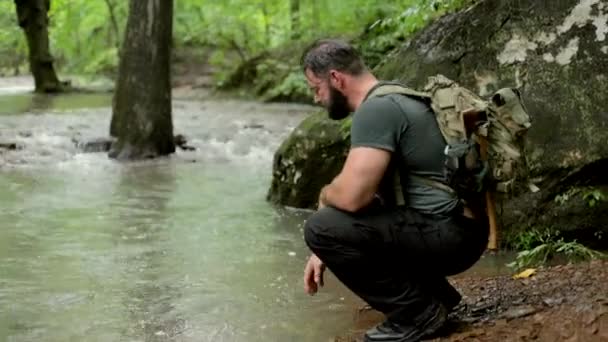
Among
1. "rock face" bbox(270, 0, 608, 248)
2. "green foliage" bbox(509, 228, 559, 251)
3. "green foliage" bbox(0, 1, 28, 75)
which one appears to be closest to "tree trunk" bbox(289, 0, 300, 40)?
"green foliage" bbox(0, 1, 28, 75)

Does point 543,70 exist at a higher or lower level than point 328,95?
lower

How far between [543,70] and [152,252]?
3.26m

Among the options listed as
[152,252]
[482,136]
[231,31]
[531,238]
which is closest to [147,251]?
[152,252]

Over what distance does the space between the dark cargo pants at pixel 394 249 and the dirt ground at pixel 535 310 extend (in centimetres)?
26

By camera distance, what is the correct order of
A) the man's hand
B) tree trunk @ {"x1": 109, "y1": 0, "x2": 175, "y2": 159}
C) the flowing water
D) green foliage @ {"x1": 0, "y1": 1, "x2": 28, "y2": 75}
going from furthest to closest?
green foliage @ {"x1": 0, "y1": 1, "x2": 28, "y2": 75}
tree trunk @ {"x1": 109, "y1": 0, "x2": 175, "y2": 159}
the flowing water
the man's hand

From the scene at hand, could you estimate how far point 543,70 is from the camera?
6.57 meters

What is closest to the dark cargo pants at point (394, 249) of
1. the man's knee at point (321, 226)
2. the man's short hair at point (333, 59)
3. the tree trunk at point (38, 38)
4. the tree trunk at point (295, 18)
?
the man's knee at point (321, 226)

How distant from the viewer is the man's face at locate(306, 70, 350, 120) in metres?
3.73

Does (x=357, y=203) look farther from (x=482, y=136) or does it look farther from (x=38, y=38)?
(x=38, y=38)

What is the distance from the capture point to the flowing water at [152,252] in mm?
4613

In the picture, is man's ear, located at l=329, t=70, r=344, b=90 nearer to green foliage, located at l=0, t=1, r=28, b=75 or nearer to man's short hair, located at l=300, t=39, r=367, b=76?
man's short hair, located at l=300, t=39, r=367, b=76

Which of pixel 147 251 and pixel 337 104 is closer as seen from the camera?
pixel 337 104

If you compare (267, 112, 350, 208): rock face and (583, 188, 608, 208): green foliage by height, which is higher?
(583, 188, 608, 208): green foliage

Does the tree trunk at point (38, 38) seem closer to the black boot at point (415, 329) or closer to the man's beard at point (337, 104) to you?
the man's beard at point (337, 104)
